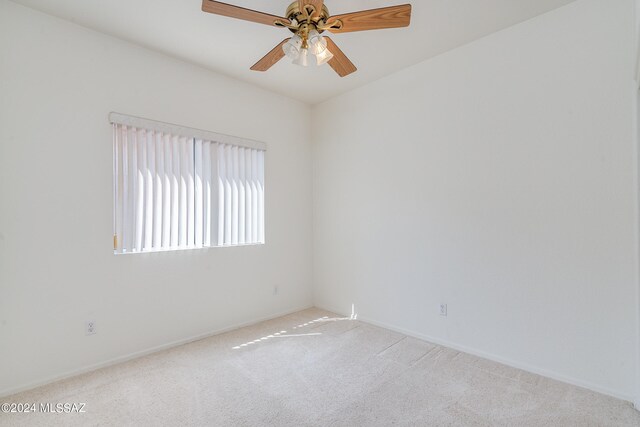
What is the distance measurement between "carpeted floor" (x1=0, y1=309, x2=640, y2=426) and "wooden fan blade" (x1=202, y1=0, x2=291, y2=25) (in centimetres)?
233

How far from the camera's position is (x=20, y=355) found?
85.3 inches

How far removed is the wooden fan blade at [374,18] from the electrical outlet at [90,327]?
279 centimetres

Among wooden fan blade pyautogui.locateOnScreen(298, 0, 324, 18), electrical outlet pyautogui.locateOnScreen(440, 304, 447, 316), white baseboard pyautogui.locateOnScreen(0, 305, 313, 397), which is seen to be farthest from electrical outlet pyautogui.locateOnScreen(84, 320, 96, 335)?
electrical outlet pyautogui.locateOnScreen(440, 304, 447, 316)

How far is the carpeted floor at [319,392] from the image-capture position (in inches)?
73.2

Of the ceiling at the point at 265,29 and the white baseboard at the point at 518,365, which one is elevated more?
the ceiling at the point at 265,29

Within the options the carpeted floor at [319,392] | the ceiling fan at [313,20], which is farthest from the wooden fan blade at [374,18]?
the carpeted floor at [319,392]

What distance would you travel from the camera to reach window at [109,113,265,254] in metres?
2.66

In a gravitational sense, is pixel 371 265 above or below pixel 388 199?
below

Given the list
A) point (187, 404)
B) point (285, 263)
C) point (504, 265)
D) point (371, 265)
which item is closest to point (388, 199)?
point (371, 265)

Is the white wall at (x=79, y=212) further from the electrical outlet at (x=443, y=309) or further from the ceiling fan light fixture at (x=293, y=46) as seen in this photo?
the electrical outlet at (x=443, y=309)

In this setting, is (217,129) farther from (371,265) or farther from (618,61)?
(618,61)

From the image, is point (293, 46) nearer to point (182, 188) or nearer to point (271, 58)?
point (271, 58)

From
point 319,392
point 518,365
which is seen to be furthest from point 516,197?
point 319,392

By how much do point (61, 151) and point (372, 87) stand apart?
2.97m
